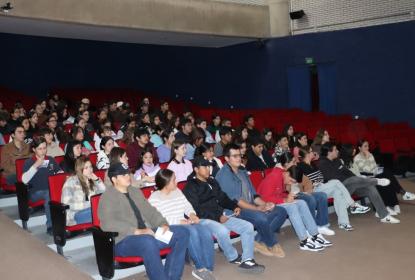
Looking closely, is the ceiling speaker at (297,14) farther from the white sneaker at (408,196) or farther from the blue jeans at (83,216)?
the blue jeans at (83,216)

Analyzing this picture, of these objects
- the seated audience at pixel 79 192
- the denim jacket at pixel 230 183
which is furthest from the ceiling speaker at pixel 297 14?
the seated audience at pixel 79 192

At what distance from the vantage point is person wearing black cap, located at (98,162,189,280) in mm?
3752

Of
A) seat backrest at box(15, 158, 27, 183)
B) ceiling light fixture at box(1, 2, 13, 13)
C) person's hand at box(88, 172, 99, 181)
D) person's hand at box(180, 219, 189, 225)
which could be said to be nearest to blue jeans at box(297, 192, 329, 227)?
person's hand at box(180, 219, 189, 225)

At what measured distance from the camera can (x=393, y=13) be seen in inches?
417

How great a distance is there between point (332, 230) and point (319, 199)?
399 mm

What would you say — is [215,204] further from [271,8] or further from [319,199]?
[271,8]

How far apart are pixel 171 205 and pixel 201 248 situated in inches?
19.4

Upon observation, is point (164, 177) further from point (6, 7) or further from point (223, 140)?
point (6, 7)

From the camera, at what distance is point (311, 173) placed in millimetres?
5816

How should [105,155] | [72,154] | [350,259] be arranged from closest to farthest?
1. [350,259]
2. [72,154]
3. [105,155]

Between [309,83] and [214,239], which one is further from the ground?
[309,83]

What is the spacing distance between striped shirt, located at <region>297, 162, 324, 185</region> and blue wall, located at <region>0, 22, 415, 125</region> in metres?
5.31

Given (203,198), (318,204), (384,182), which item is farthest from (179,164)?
(384,182)

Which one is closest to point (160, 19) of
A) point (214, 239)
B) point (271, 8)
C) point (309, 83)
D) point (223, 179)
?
point (271, 8)
